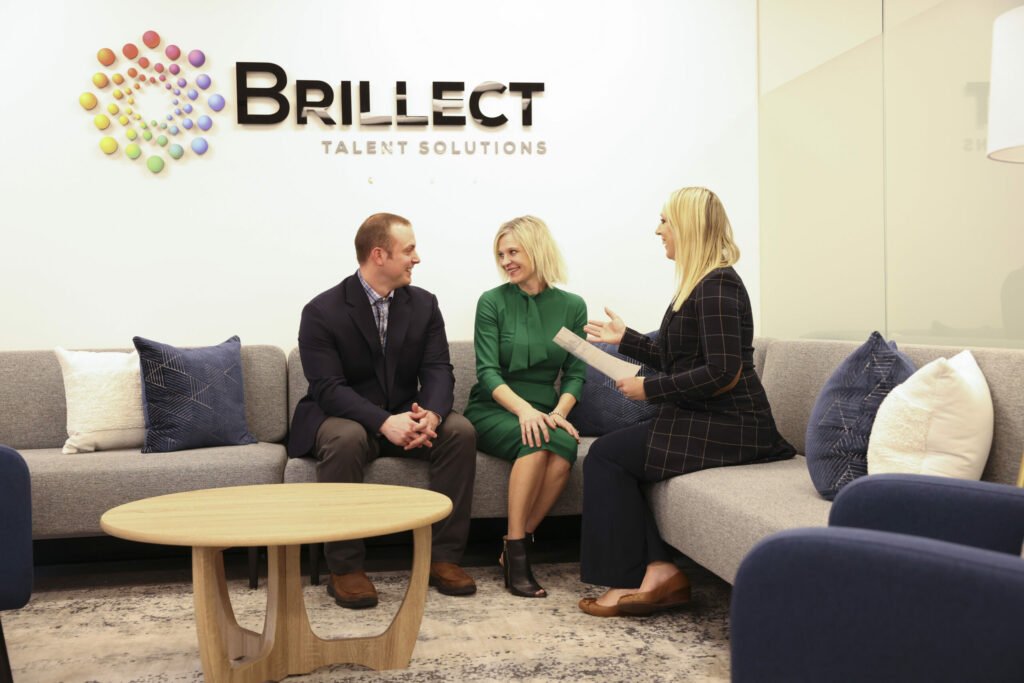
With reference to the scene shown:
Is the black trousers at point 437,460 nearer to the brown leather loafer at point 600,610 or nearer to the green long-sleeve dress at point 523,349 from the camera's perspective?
the green long-sleeve dress at point 523,349

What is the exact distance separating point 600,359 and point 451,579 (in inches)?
35.0

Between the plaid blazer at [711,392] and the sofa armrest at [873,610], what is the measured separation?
1516 millimetres

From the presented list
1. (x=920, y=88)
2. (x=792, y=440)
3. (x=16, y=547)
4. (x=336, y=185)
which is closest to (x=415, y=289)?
(x=336, y=185)

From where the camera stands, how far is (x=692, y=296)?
2682 mm

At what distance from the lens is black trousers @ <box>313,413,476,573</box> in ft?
9.58

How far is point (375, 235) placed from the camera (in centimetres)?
319

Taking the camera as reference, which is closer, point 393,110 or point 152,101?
point 152,101

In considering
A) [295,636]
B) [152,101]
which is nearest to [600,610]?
→ [295,636]

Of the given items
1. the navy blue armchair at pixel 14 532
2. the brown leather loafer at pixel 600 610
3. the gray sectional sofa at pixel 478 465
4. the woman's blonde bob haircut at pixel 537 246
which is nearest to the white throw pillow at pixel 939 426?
the gray sectional sofa at pixel 478 465

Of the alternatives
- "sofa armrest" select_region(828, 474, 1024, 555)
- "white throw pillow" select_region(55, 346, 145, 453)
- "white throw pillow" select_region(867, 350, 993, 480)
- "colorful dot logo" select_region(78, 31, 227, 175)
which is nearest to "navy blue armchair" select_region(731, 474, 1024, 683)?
"sofa armrest" select_region(828, 474, 1024, 555)

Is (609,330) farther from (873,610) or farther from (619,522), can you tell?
(873,610)

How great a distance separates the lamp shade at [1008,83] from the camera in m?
1.84

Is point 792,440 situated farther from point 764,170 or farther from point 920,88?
point 764,170

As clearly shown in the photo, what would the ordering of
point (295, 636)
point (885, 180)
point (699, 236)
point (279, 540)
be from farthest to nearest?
point (885, 180) < point (699, 236) < point (295, 636) < point (279, 540)
